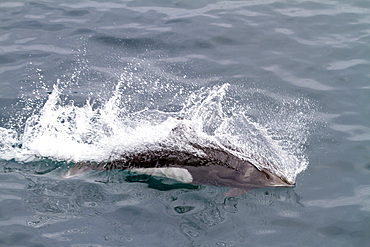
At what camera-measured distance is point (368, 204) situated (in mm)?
6051

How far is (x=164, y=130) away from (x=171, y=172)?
0.66 m

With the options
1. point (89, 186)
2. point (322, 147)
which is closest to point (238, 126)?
point (322, 147)

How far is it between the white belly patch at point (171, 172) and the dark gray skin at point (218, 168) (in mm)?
42

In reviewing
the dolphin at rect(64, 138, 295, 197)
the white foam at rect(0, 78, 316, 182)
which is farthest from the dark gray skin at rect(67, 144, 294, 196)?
the white foam at rect(0, 78, 316, 182)

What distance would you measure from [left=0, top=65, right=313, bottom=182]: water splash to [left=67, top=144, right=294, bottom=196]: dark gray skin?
0.12m

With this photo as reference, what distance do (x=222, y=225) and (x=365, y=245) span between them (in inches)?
65.3

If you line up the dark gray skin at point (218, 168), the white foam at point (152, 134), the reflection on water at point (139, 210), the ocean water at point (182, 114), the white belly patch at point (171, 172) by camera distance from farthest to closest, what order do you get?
the white foam at point (152, 134)
the white belly patch at point (171, 172)
the dark gray skin at point (218, 168)
the ocean water at point (182, 114)
the reflection on water at point (139, 210)

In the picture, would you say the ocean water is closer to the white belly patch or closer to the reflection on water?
the reflection on water

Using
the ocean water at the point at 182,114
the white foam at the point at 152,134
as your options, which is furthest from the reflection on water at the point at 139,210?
the white foam at the point at 152,134

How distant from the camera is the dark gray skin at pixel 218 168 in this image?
6031 mm

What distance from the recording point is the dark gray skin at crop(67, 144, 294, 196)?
237 inches

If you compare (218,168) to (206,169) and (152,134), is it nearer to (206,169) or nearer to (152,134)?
(206,169)

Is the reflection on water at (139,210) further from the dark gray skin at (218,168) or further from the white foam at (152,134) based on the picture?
the white foam at (152,134)

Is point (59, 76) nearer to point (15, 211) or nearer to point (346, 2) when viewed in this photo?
point (15, 211)
